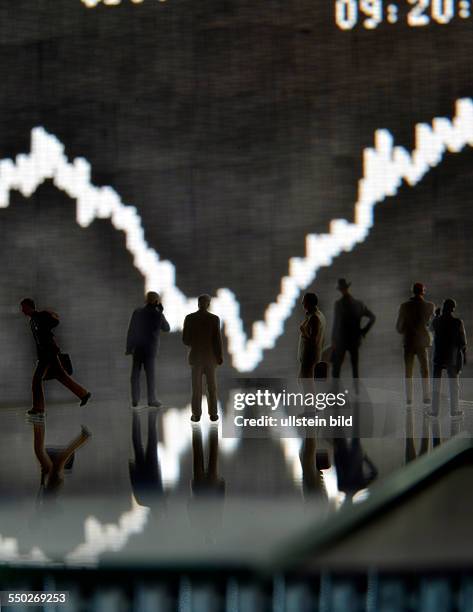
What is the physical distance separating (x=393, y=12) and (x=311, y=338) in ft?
13.7

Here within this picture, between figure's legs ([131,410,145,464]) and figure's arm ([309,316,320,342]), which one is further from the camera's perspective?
figure's arm ([309,316,320,342])

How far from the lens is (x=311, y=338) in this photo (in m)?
7.93

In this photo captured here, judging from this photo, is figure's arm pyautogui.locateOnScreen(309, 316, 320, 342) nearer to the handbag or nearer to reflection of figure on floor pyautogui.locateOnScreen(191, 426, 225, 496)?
reflection of figure on floor pyautogui.locateOnScreen(191, 426, 225, 496)

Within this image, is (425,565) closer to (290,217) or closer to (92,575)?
(92,575)

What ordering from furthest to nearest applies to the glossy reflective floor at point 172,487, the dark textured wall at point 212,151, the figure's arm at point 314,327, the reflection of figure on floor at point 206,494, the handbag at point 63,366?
the dark textured wall at point 212,151, the handbag at point 63,366, the figure's arm at point 314,327, the reflection of figure on floor at point 206,494, the glossy reflective floor at point 172,487

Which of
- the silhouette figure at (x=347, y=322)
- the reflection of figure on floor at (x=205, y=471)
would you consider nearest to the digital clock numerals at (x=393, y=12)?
the silhouette figure at (x=347, y=322)

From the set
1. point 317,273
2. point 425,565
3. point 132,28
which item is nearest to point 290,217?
point 317,273

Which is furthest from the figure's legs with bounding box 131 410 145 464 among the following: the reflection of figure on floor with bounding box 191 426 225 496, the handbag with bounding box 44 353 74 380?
the handbag with bounding box 44 353 74 380

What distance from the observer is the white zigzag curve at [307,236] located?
994 cm

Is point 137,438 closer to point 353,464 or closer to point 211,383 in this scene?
point 211,383

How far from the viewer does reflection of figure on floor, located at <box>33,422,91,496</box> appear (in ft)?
15.9

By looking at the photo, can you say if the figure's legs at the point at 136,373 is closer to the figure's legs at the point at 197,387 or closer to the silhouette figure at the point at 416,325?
the figure's legs at the point at 197,387

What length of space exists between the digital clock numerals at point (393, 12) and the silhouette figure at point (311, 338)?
3.78 meters

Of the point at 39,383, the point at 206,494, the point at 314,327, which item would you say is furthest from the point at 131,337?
the point at 206,494
